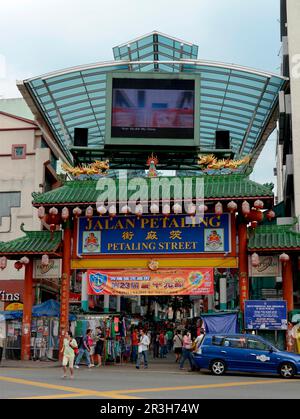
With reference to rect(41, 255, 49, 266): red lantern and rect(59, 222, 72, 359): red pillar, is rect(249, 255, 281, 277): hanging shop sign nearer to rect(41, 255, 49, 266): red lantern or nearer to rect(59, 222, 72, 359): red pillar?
rect(59, 222, 72, 359): red pillar

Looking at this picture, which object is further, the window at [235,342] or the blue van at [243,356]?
the window at [235,342]

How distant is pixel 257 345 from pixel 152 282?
261 inches

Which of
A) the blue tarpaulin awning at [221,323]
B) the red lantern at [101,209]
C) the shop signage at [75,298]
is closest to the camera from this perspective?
the blue tarpaulin awning at [221,323]

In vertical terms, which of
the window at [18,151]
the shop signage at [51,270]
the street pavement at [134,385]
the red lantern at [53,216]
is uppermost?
the window at [18,151]

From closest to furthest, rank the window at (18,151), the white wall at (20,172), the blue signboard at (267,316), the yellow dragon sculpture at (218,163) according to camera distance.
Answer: the blue signboard at (267,316), the yellow dragon sculpture at (218,163), the white wall at (20,172), the window at (18,151)

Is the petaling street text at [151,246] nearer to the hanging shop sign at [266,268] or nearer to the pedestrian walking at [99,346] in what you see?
the hanging shop sign at [266,268]

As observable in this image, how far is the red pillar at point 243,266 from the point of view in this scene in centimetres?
2614

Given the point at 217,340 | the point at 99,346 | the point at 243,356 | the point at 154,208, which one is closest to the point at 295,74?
the point at 154,208

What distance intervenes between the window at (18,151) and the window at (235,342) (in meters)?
24.0

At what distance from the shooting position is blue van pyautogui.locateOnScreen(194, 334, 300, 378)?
70.2 ft

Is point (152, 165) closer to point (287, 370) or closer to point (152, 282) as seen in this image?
point (152, 282)

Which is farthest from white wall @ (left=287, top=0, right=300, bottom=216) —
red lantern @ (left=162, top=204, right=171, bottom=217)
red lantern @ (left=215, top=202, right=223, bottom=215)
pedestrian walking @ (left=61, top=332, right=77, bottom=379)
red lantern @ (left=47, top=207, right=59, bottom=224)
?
pedestrian walking @ (left=61, top=332, right=77, bottom=379)

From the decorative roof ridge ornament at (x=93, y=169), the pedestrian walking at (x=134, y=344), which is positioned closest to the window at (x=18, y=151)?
the decorative roof ridge ornament at (x=93, y=169)
